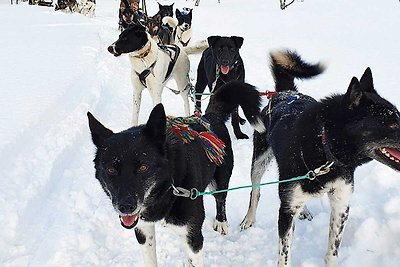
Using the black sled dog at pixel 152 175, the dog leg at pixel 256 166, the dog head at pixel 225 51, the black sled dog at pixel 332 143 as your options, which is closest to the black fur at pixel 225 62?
the dog head at pixel 225 51

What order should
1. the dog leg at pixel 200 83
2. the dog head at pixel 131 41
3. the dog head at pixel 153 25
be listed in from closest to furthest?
the dog head at pixel 131 41
the dog leg at pixel 200 83
the dog head at pixel 153 25

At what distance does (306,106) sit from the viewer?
2.92 meters

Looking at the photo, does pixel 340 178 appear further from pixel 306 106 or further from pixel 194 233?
pixel 194 233

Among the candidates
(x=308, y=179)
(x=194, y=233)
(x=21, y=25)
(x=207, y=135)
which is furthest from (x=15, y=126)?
(x=21, y=25)

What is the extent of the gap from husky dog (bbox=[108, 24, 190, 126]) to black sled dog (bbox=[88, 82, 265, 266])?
8.22 feet

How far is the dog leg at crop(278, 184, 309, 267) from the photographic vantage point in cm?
270

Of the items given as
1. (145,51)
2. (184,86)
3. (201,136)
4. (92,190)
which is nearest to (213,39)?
(184,86)

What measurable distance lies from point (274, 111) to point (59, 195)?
6.08 ft

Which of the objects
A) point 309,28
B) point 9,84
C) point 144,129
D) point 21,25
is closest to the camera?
point 144,129

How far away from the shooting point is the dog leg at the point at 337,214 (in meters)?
2.69

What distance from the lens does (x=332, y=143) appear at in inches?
98.3

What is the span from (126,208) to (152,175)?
226 mm

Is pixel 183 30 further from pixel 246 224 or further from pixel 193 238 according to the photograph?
pixel 193 238

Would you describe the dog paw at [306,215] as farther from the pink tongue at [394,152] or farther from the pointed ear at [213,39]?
the pointed ear at [213,39]
